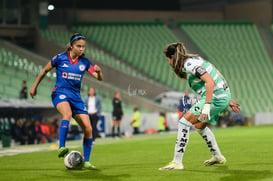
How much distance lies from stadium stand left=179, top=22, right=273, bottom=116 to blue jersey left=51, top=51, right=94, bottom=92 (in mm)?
32671

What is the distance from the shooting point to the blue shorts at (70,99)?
10531 mm

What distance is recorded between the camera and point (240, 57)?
47.4 m

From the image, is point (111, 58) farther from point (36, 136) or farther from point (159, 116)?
point (36, 136)

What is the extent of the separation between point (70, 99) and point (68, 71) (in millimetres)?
493

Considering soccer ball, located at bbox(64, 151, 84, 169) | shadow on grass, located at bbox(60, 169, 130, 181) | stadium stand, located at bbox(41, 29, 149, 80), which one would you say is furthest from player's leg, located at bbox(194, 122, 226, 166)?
stadium stand, located at bbox(41, 29, 149, 80)

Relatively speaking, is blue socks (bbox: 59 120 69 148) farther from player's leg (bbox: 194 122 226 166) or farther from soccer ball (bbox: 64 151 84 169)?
player's leg (bbox: 194 122 226 166)

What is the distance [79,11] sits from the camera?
48.9 meters

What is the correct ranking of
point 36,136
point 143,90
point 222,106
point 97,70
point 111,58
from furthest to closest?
1. point 111,58
2. point 143,90
3. point 36,136
4. point 97,70
5. point 222,106

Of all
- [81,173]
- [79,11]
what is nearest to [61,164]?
[81,173]

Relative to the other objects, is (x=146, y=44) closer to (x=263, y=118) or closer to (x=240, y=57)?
(x=240, y=57)

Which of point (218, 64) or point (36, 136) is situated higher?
point (218, 64)

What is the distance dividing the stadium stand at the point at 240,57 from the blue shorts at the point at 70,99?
107ft

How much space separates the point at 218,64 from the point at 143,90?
7899 millimetres

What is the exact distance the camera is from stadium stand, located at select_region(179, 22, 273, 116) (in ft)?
145
